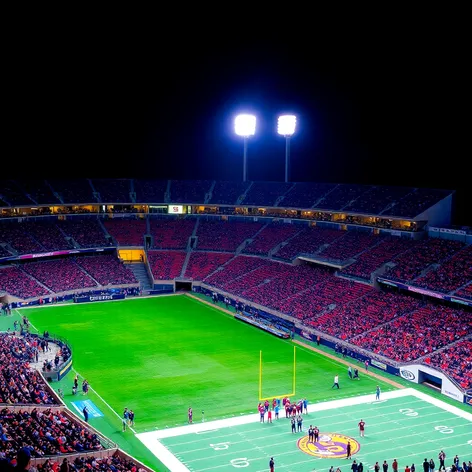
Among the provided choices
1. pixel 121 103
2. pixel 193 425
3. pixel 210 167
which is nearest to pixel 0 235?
pixel 121 103

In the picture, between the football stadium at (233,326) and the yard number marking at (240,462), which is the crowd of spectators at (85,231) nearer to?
the football stadium at (233,326)

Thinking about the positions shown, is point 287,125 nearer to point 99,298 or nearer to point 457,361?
point 99,298

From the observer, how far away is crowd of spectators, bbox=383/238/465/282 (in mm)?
52000

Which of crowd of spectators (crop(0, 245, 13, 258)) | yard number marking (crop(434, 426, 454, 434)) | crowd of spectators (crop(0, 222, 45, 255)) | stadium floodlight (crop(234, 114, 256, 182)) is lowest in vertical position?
yard number marking (crop(434, 426, 454, 434))

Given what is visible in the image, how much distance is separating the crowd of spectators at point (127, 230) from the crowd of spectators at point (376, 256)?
92.1 ft

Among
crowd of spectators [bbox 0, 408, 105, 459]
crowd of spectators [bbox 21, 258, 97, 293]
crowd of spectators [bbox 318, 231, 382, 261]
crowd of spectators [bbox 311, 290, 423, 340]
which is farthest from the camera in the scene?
crowd of spectators [bbox 21, 258, 97, 293]

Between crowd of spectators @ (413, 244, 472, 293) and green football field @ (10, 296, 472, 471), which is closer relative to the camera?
green football field @ (10, 296, 472, 471)

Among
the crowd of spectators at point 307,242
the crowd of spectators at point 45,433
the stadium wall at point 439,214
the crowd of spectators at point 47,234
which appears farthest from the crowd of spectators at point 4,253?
the stadium wall at point 439,214

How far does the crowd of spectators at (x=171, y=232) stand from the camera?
74.9 metres

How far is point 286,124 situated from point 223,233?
1576cm

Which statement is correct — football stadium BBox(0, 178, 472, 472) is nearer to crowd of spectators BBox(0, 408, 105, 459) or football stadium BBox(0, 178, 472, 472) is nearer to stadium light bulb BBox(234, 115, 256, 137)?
crowd of spectators BBox(0, 408, 105, 459)

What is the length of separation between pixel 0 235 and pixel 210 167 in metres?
31.3

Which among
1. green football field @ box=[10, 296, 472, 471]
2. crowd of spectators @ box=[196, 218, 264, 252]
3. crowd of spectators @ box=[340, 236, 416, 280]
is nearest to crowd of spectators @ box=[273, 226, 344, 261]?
crowd of spectators @ box=[340, 236, 416, 280]

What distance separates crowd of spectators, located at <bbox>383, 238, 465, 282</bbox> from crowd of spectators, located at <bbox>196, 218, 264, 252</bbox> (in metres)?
23.6
